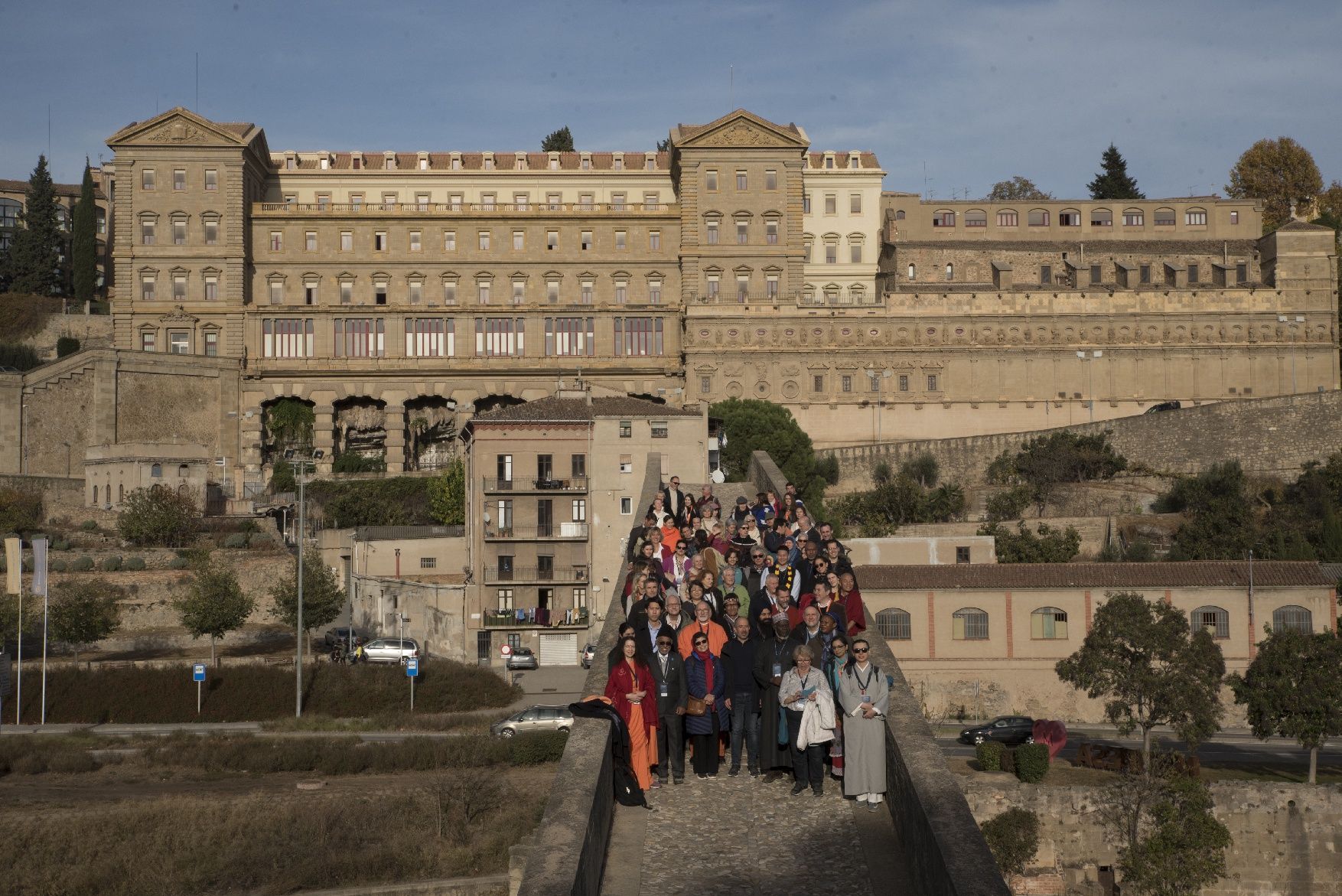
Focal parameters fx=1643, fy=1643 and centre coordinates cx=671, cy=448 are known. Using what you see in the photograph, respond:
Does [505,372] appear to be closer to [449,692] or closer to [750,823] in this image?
[449,692]

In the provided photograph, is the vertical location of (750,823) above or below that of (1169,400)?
below

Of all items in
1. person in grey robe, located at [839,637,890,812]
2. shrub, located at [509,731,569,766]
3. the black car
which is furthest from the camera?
the black car

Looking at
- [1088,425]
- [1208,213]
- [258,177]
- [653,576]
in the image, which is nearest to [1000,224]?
[1208,213]

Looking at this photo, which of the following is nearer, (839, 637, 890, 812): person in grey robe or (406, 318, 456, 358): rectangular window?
(839, 637, 890, 812): person in grey robe

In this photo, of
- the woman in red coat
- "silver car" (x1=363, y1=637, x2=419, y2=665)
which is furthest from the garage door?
the woman in red coat

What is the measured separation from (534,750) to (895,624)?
13033 millimetres

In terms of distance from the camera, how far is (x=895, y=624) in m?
48.8

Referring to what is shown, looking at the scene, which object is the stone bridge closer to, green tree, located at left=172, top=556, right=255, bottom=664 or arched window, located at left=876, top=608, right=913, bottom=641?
arched window, located at left=876, top=608, right=913, bottom=641

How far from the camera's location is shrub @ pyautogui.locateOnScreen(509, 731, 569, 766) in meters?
→ 40.7

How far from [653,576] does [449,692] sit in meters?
34.1

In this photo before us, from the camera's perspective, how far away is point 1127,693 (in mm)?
41094

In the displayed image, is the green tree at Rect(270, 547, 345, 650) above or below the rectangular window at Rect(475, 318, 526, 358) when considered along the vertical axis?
below

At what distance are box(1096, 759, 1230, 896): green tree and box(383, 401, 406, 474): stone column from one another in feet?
177

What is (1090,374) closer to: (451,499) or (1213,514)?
(1213,514)
